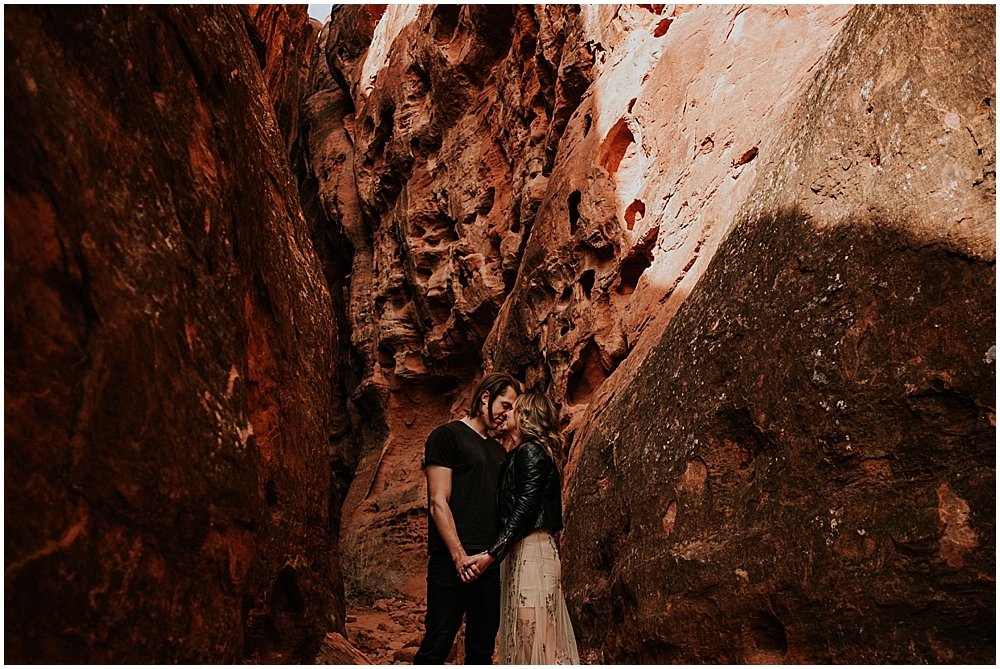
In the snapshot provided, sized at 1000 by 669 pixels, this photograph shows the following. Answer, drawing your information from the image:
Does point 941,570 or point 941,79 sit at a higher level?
point 941,79

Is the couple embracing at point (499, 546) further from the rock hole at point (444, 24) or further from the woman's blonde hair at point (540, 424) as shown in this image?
the rock hole at point (444, 24)

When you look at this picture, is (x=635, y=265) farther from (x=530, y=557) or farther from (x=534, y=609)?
(x=534, y=609)

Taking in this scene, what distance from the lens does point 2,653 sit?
2.64 m

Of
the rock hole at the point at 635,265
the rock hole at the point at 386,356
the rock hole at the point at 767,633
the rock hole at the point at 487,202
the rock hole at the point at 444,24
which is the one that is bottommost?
the rock hole at the point at 767,633

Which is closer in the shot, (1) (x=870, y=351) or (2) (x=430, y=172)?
(1) (x=870, y=351)

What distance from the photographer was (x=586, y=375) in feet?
32.8

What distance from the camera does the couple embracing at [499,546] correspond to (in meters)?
4.50

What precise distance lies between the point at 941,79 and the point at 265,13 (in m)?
18.6

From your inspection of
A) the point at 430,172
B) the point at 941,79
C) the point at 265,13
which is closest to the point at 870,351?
the point at 941,79

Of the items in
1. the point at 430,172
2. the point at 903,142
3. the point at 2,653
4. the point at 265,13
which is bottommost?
the point at 2,653

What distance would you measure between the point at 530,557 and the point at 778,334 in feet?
6.70

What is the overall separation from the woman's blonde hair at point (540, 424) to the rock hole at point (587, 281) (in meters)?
5.59

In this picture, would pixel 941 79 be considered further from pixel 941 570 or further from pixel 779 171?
pixel 941 570

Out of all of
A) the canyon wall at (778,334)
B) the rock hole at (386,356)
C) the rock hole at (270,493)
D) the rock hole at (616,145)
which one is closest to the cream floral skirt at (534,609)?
the canyon wall at (778,334)
